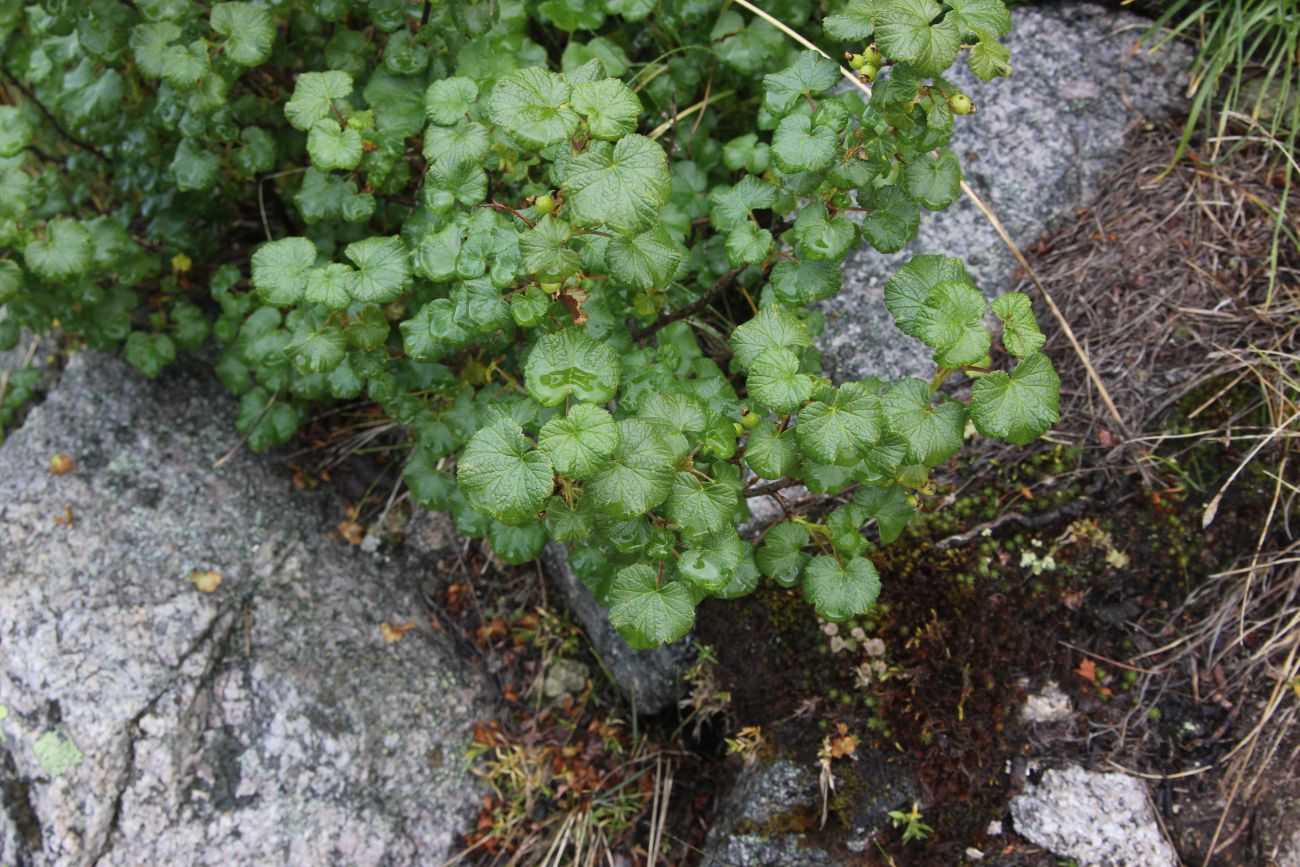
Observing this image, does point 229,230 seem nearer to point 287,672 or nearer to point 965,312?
point 287,672

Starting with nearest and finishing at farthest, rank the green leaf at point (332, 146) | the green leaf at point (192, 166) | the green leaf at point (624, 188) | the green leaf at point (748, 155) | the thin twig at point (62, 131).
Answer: the green leaf at point (624, 188) < the green leaf at point (332, 146) < the green leaf at point (748, 155) < the green leaf at point (192, 166) < the thin twig at point (62, 131)

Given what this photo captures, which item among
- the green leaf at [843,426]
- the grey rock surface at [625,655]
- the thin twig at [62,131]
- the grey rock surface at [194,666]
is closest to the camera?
the green leaf at [843,426]

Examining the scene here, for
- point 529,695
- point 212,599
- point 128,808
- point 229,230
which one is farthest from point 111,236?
point 529,695

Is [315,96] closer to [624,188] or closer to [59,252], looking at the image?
[59,252]

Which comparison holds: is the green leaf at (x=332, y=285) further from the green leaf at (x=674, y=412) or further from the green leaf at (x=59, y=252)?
the green leaf at (x=59, y=252)

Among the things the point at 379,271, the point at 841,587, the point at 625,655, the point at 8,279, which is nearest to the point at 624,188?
the point at 379,271

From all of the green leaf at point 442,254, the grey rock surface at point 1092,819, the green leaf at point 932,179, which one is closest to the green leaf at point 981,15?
the green leaf at point 932,179
